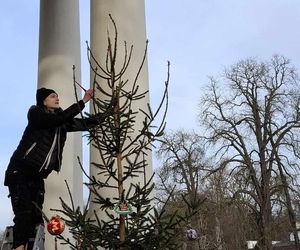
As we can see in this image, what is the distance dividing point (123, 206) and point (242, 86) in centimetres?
4581

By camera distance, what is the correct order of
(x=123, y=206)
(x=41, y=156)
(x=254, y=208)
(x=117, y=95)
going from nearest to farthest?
(x=123, y=206)
(x=117, y=95)
(x=41, y=156)
(x=254, y=208)

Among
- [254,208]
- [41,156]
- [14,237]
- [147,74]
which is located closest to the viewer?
[14,237]

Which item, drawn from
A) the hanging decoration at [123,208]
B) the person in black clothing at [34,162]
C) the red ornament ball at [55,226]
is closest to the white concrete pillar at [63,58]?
the person in black clothing at [34,162]

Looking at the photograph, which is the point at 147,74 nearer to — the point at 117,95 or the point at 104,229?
the point at 117,95

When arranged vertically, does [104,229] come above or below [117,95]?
below

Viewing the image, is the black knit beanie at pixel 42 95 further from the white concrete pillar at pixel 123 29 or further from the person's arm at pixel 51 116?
the white concrete pillar at pixel 123 29

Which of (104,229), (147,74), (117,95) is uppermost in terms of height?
(147,74)

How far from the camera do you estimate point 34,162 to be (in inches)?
229

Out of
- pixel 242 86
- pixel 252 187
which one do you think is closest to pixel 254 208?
pixel 252 187

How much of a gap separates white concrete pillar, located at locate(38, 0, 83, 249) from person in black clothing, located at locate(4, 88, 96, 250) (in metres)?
5.59

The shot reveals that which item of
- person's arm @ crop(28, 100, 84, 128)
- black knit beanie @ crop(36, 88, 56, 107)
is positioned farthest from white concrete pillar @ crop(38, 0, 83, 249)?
person's arm @ crop(28, 100, 84, 128)

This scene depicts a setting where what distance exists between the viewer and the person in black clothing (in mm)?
5574

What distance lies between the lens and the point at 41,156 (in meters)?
5.93

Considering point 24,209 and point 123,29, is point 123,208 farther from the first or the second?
point 123,29
